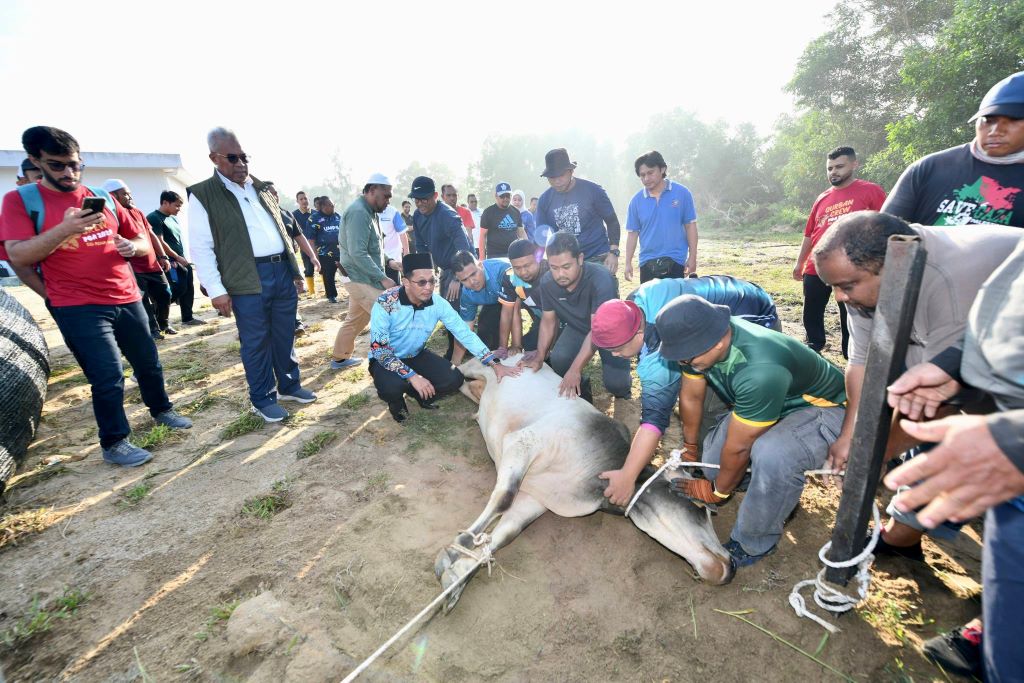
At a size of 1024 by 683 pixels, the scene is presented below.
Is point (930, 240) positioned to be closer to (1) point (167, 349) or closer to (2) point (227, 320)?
(1) point (167, 349)

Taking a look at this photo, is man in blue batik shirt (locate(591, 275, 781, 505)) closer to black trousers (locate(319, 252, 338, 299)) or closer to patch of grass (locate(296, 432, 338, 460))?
patch of grass (locate(296, 432, 338, 460))

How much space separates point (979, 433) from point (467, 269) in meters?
3.73

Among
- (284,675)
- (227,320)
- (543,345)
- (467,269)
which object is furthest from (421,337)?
(227,320)

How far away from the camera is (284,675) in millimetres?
1880

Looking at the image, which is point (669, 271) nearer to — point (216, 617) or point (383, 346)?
point (383, 346)

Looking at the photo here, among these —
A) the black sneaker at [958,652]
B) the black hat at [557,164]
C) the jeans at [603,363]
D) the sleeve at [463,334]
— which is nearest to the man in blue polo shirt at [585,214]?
the black hat at [557,164]

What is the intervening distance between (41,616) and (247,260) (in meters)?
2.54

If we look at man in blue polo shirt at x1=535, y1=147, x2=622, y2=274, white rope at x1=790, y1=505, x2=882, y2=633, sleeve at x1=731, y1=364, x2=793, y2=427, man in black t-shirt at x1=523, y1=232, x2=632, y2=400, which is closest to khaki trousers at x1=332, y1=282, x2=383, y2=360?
man in black t-shirt at x1=523, y1=232, x2=632, y2=400

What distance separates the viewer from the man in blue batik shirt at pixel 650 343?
2555mm

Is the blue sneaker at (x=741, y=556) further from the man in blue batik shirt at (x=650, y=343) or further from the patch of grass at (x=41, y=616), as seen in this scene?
the patch of grass at (x=41, y=616)

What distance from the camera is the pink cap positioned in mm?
2633

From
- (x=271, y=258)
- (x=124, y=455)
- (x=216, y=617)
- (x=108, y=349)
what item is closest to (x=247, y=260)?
(x=271, y=258)

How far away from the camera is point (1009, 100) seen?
7.32 ft

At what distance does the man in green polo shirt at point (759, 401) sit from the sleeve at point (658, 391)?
0.10 meters
